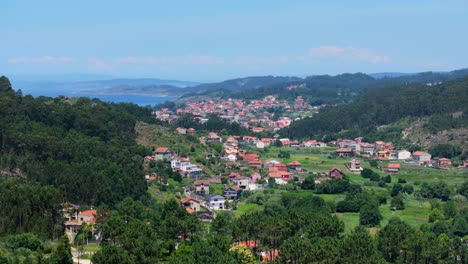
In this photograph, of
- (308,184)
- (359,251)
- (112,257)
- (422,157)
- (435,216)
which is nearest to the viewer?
(112,257)

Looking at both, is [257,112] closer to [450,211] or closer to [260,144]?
[260,144]

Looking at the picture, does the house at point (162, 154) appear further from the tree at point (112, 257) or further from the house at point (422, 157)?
the tree at point (112, 257)

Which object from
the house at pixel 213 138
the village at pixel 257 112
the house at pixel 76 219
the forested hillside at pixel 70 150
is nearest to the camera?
the house at pixel 76 219

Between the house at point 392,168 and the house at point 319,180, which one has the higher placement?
the house at point 319,180

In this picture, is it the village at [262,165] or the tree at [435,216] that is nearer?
the tree at [435,216]

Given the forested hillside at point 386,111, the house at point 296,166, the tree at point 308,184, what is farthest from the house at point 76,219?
the forested hillside at point 386,111

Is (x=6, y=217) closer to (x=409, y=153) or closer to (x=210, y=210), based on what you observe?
(x=210, y=210)

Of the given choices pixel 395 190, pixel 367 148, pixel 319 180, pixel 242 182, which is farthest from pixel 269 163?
pixel 367 148
